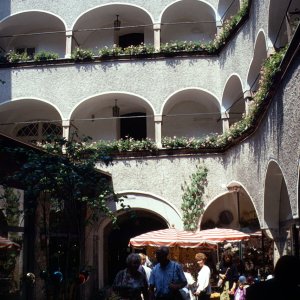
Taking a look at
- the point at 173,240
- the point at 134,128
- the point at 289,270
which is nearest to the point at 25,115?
the point at 134,128

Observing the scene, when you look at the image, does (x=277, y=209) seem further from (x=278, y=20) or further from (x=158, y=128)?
(x=158, y=128)

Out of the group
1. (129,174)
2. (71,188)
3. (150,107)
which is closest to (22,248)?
(71,188)

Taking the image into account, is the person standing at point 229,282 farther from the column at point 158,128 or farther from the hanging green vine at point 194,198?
the column at point 158,128

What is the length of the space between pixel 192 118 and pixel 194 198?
13.5 feet

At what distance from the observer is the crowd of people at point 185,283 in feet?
13.0

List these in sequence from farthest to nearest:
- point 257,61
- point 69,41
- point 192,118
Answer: point 192,118, point 69,41, point 257,61

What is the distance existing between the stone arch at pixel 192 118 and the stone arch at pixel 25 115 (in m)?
4.23

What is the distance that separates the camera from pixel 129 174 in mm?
17031

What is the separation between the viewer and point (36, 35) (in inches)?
828

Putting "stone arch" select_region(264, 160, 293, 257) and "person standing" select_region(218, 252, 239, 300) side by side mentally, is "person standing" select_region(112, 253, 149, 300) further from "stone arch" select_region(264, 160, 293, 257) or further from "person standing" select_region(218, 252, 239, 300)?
"stone arch" select_region(264, 160, 293, 257)

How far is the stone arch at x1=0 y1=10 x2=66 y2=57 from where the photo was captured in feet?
66.9

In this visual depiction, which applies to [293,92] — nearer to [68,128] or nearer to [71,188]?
[71,188]

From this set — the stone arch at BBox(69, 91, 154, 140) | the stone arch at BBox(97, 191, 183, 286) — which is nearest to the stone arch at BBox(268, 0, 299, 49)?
the stone arch at BBox(97, 191, 183, 286)

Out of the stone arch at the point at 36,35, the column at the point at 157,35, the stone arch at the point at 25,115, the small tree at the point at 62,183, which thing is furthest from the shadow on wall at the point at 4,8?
the small tree at the point at 62,183
